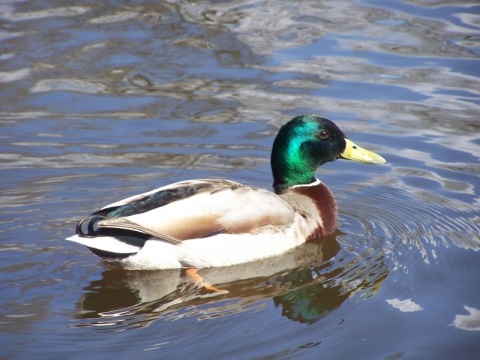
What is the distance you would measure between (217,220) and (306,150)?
1.40m

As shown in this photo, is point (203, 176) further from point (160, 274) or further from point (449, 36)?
point (449, 36)

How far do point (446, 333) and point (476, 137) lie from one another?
13.8ft

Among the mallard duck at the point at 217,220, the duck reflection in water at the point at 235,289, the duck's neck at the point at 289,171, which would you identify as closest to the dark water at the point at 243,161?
the duck reflection in water at the point at 235,289

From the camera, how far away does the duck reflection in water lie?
6.66 m

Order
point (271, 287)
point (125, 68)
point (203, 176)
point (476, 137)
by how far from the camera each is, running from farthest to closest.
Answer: point (125, 68) < point (476, 137) < point (203, 176) < point (271, 287)

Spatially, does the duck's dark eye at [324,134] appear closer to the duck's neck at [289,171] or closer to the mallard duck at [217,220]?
the mallard duck at [217,220]

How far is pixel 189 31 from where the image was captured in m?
13.1

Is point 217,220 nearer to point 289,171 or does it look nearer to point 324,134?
point 289,171

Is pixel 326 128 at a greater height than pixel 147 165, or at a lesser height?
greater

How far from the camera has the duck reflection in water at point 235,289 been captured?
262 inches

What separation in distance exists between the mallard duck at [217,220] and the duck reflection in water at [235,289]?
5.4 inches

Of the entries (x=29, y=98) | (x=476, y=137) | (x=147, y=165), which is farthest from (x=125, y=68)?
(x=476, y=137)

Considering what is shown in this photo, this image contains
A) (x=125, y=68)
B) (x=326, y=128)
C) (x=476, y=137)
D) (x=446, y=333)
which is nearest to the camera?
(x=446, y=333)

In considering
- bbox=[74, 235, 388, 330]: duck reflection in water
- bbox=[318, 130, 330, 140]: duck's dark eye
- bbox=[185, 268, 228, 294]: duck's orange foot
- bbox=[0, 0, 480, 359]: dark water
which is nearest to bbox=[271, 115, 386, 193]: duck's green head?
bbox=[318, 130, 330, 140]: duck's dark eye
